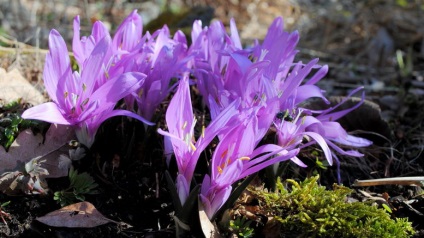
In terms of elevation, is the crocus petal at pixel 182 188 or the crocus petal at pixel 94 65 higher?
the crocus petal at pixel 94 65

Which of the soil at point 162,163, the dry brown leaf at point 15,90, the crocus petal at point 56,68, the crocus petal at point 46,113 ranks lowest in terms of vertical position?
the soil at point 162,163

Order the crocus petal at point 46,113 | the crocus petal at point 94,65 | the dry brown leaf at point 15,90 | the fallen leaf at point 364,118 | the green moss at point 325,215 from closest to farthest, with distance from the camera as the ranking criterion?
1. the crocus petal at point 46,113
2. the green moss at point 325,215
3. the crocus petal at point 94,65
4. the dry brown leaf at point 15,90
5. the fallen leaf at point 364,118

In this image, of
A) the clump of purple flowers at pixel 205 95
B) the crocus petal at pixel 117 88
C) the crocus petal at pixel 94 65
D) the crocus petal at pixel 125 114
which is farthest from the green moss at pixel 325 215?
the crocus petal at pixel 94 65

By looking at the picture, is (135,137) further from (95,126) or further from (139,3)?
(139,3)

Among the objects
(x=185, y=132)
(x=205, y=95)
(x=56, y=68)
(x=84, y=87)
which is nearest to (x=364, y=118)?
(x=205, y=95)

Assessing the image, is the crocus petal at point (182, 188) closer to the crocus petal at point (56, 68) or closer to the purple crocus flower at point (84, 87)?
the purple crocus flower at point (84, 87)

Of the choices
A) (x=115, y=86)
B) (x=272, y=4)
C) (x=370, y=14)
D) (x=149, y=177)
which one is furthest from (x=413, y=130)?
(x=272, y=4)
